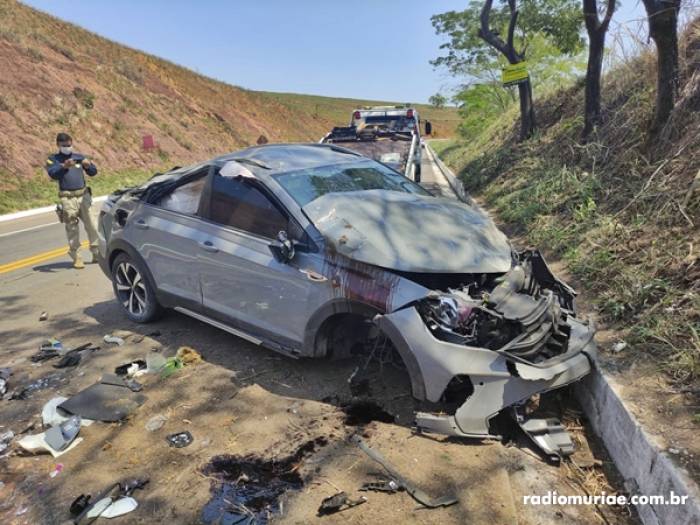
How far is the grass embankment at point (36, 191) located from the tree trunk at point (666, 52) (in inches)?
667

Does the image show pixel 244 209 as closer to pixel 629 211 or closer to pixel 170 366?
pixel 170 366

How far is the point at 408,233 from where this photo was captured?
3.90 meters

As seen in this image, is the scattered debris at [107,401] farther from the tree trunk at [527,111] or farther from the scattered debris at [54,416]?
the tree trunk at [527,111]

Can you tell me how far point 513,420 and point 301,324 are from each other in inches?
63.2

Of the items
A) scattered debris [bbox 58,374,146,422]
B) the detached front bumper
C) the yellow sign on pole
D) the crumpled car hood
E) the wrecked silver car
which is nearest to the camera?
the detached front bumper

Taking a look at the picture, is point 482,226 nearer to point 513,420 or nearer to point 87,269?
point 513,420

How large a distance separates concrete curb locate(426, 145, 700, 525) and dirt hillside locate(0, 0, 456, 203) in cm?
1990

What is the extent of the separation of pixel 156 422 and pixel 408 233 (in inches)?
87.6

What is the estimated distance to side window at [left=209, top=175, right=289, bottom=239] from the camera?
4219mm

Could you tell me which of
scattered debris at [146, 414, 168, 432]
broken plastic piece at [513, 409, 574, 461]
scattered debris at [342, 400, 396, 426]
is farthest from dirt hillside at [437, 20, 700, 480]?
scattered debris at [146, 414, 168, 432]

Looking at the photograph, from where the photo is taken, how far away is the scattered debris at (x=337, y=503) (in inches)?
111

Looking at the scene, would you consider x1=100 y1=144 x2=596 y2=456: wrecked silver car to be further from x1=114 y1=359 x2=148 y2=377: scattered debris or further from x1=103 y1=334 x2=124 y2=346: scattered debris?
x1=114 y1=359 x2=148 y2=377: scattered debris

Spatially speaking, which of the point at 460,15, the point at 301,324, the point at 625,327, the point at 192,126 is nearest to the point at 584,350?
the point at 625,327

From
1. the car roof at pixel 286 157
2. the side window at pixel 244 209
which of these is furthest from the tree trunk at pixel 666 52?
the side window at pixel 244 209
